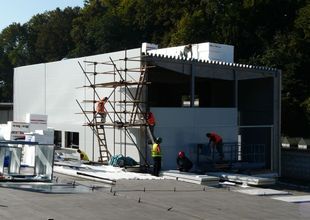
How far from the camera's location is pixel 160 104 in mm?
33000

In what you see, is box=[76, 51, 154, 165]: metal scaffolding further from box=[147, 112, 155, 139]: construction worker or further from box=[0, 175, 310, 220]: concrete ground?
box=[0, 175, 310, 220]: concrete ground

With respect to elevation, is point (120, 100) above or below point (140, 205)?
above

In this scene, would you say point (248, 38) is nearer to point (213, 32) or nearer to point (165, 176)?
point (213, 32)

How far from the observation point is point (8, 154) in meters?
17.5

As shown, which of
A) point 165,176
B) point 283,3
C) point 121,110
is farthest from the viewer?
point 283,3

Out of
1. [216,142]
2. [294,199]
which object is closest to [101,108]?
[216,142]

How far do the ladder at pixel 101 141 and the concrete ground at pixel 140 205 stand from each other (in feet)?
22.4

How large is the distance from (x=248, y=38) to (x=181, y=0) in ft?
42.8

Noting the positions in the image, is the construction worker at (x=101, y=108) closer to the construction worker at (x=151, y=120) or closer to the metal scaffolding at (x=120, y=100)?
the metal scaffolding at (x=120, y=100)

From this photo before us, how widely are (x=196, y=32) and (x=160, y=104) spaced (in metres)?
26.1

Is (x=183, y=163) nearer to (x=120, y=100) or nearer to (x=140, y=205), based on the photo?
(x=120, y=100)

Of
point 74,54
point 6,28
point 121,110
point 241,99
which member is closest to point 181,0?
point 74,54

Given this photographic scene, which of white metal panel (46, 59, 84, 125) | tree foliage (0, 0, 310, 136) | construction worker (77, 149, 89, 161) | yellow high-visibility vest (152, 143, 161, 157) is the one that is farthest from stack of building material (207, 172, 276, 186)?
→ tree foliage (0, 0, 310, 136)

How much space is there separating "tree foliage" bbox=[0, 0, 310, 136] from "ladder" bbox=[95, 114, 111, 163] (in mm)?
24176
